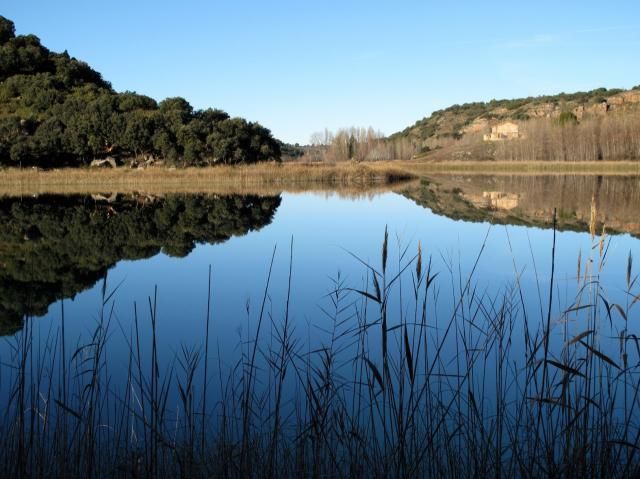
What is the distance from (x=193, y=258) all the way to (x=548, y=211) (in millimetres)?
9541

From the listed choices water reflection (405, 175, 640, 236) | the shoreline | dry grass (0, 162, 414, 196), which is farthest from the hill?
water reflection (405, 175, 640, 236)

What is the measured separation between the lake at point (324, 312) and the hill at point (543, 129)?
34.8 meters

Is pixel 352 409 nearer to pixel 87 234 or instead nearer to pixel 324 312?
pixel 324 312

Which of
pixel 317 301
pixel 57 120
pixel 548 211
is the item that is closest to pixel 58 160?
pixel 57 120

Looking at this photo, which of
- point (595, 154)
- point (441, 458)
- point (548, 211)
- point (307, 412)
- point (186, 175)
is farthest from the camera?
point (595, 154)

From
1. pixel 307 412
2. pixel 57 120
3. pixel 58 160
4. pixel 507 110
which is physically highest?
pixel 507 110

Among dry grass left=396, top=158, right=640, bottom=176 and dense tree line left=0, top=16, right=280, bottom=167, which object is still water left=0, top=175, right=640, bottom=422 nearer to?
dense tree line left=0, top=16, right=280, bottom=167

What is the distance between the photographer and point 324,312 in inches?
233

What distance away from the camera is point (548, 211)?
15.3 metres

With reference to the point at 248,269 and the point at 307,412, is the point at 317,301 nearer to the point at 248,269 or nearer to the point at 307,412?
the point at 248,269

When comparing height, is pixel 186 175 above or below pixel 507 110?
below

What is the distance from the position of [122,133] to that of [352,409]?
3157 cm

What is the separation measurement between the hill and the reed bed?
48.6 m

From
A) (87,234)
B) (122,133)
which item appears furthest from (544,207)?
(122,133)
